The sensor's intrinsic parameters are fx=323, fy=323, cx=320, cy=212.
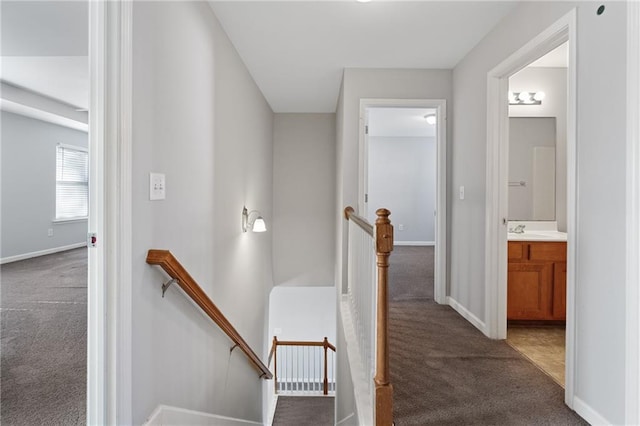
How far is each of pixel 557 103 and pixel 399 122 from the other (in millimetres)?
3493

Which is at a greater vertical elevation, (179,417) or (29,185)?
(29,185)

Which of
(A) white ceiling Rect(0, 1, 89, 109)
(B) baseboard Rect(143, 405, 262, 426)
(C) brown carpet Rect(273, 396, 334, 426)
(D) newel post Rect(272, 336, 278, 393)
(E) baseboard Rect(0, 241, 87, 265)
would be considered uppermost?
(A) white ceiling Rect(0, 1, 89, 109)

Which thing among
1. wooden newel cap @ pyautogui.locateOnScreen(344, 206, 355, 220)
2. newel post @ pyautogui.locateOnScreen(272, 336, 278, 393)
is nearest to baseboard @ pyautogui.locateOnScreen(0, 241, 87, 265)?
newel post @ pyautogui.locateOnScreen(272, 336, 278, 393)

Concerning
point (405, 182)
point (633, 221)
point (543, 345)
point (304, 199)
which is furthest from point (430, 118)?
point (633, 221)

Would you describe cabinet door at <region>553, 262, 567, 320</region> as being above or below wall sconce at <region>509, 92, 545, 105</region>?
below

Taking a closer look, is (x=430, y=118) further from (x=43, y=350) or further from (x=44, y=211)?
(x=44, y=211)

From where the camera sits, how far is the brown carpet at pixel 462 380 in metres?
1.64

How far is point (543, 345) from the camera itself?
2.56m

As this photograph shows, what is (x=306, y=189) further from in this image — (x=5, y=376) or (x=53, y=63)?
(x=5, y=376)

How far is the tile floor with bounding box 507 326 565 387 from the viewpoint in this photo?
2.18 metres

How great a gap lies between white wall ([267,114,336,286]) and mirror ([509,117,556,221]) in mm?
2612

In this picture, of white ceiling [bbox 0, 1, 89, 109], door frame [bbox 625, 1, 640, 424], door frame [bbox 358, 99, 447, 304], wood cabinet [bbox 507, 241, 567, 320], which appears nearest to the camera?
door frame [bbox 625, 1, 640, 424]

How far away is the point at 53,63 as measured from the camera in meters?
3.38

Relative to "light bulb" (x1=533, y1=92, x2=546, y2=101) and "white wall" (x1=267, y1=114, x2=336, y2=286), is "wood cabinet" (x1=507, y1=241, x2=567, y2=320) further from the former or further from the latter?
"white wall" (x1=267, y1=114, x2=336, y2=286)
